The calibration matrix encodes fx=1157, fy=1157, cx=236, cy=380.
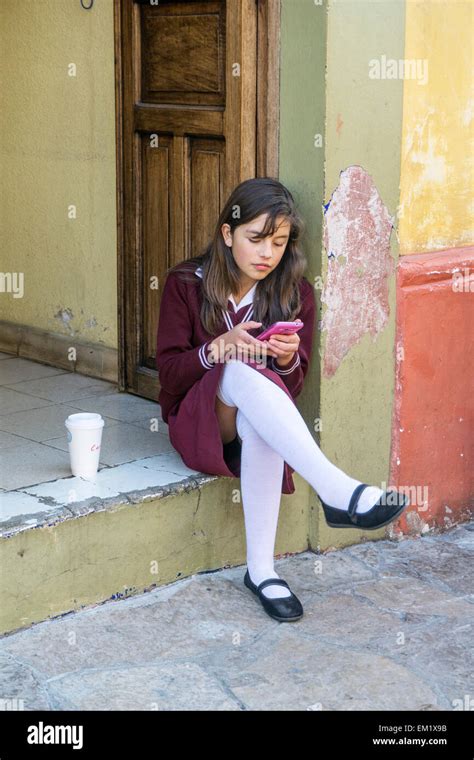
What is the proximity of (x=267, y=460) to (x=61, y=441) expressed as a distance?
36.8 inches

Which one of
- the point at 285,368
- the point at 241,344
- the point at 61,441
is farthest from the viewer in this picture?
the point at 61,441

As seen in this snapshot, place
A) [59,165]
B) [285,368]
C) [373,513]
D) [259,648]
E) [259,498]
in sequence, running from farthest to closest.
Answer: [59,165]
[285,368]
[259,498]
[259,648]
[373,513]

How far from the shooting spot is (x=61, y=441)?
13.8ft

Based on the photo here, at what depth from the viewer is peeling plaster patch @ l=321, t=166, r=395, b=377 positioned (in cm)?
393

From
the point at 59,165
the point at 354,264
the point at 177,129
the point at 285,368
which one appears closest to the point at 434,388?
the point at 354,264

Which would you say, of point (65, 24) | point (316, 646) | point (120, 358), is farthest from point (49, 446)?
point (65, 24)

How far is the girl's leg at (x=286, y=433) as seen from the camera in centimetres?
338

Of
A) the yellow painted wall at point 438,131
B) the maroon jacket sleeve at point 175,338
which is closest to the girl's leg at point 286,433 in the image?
the maroon jacket sleeve at point 175,338

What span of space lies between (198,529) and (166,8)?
6.37 feet

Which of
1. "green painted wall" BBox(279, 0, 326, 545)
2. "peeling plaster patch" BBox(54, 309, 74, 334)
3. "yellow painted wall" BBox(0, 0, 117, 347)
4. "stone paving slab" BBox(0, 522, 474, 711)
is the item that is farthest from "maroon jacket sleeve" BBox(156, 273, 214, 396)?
"peeling plaster patch" BBox(54, 309, 74, 334)

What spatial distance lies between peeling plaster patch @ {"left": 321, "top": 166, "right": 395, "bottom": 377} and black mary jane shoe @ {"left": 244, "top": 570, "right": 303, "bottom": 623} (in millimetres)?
772

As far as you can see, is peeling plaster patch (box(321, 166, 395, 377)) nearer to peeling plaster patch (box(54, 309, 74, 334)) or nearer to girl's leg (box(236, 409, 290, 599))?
girl's leg (box(236, 409, 290, 599))

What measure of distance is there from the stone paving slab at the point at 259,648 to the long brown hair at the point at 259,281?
35.3 inches

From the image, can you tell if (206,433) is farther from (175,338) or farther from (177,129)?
(177,129)
